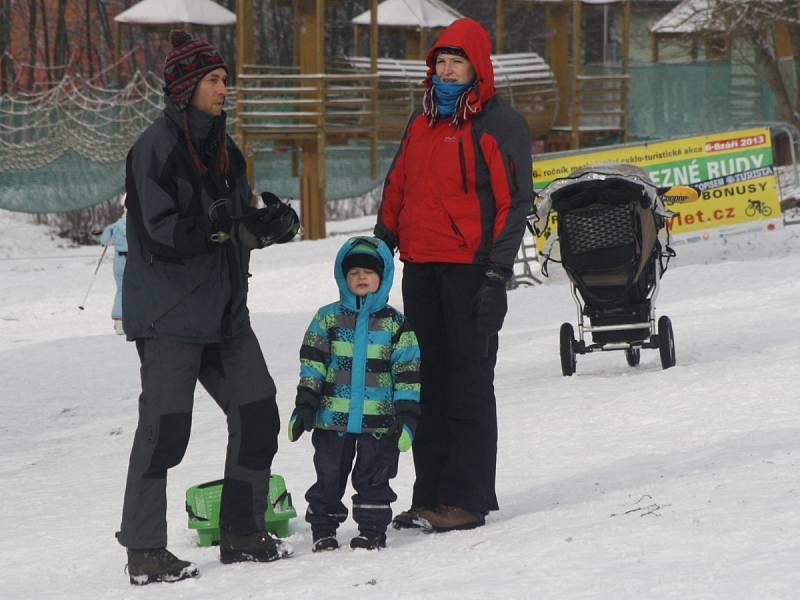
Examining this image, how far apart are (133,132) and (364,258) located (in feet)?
66.4

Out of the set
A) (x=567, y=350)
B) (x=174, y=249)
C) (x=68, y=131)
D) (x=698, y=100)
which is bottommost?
(x=567, y=350)

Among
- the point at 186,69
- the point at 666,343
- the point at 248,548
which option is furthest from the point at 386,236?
the point at 666,343

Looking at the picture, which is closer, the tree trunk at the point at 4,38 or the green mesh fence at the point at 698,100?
the green mesh fence at the point at 698,100

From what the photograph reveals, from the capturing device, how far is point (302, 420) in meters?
5.20

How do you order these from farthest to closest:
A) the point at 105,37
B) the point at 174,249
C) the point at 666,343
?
the point at 105,37
the point at 666,343
the point at 174,249

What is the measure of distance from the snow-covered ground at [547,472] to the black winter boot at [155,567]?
6 centimetres

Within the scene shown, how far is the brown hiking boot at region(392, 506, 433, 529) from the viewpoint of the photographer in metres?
5.65

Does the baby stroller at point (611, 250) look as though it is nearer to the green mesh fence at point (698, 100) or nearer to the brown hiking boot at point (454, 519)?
the brown hiking boot at point (454, 519)

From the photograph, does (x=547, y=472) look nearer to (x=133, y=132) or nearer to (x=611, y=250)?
(x=611, y=250)

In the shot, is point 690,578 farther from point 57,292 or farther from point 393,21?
point 393,21

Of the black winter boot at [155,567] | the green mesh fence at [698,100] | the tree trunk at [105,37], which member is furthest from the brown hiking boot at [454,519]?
the tree trunk at [105,37]

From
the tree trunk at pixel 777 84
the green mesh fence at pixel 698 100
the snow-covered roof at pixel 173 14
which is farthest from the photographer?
the snow-covered roof at pixel 173 14

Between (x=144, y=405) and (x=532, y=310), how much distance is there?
9.12 meters

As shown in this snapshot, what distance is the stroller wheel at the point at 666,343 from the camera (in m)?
9.08
